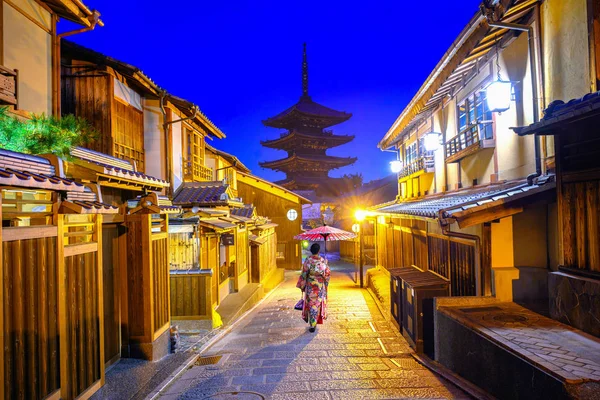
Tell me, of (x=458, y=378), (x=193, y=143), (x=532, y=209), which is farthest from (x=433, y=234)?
(x=193, y=143)

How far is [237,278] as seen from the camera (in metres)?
15.4

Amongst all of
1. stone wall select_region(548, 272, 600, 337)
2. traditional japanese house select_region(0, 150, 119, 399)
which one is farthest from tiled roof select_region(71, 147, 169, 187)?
stone wall select_region(548, 272, 600, 337)

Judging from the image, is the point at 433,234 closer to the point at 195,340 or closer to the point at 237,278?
the point at 195,340

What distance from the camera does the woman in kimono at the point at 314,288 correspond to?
9.46m

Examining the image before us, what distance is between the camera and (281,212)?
29.5 metres

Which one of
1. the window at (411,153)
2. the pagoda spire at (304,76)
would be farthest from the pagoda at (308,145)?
the window at (411,153)

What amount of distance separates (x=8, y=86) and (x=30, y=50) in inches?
68.0

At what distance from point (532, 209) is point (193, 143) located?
14039 millimetres

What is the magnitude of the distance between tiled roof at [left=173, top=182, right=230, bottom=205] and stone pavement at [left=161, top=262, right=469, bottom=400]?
17.0ft

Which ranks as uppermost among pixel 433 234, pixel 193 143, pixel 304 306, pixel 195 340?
pixel 193 143

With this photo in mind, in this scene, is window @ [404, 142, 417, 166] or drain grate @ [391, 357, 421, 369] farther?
window @ [404, 142, 417, 166]

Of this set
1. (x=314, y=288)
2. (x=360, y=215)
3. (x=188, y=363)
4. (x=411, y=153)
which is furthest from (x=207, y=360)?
(x=411, y=153)

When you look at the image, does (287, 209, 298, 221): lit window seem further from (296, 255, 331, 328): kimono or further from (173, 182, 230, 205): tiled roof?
(296, 255, 331, 328): kimono

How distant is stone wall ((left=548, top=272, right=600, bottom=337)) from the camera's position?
17.2ft
